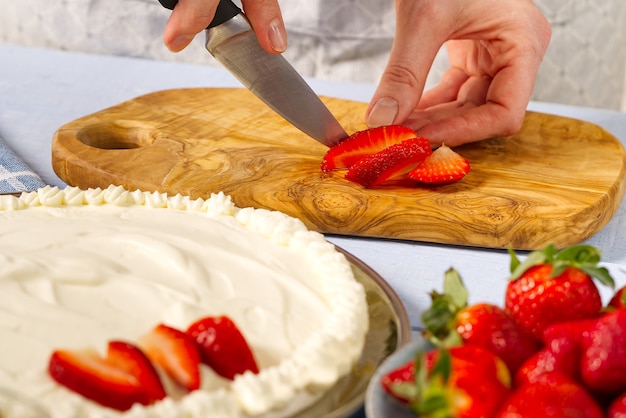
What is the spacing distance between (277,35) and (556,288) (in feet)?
2.36

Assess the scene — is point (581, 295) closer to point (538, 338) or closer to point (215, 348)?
point (538, 338)

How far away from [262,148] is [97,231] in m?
0.52

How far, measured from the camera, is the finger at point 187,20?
3.96ft

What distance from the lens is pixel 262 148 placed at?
1.46 m

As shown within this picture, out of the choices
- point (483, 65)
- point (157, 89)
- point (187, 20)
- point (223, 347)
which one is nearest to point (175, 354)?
point (223, 347)

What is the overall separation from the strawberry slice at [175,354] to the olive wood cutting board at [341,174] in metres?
0.52

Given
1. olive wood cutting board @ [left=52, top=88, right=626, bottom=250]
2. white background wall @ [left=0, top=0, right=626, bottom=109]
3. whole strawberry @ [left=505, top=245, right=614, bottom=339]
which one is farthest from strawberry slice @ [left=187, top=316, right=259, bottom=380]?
white background wall @ [left=0, top=0, right=626, bottom=109]

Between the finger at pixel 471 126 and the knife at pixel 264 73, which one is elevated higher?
the knife at pixel 264 73

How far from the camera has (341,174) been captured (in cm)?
137

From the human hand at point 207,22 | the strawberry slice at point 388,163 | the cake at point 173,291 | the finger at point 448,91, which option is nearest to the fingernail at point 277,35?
the human hand at point 207,22

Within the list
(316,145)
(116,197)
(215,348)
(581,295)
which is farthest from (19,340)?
(316,145)

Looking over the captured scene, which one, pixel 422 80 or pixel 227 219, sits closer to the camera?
pixel 227 219

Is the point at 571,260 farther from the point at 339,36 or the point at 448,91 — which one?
the point at 339,36

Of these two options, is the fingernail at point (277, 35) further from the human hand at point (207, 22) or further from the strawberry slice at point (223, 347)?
the strawberry slice at point (223, 347)
